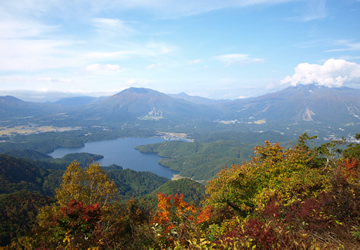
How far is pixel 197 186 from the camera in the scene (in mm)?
69750

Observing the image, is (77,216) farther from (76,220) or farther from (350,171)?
(350,171)

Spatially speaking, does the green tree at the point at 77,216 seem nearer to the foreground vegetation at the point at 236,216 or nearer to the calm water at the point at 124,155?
the foreground vegetation at the point at 236,216

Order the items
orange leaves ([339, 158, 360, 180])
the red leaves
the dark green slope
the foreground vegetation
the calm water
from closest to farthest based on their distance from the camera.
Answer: the foreground vegetation, the red leaves, orange leaves ([339, 158, 360, 180]), the dark green slope, the calm water

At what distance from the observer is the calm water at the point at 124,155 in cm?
11788

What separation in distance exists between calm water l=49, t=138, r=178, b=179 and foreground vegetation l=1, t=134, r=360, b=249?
96.7m

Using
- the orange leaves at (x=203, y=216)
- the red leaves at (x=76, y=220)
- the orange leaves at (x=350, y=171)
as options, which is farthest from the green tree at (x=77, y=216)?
the orange leaves at (x=350, y=171)

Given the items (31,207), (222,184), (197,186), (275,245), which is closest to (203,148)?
(197,186)

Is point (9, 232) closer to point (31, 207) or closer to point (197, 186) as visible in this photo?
point (31, 207)

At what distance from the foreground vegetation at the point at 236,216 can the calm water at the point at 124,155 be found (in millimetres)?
96656

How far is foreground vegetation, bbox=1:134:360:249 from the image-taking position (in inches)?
148

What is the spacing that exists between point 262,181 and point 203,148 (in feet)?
438

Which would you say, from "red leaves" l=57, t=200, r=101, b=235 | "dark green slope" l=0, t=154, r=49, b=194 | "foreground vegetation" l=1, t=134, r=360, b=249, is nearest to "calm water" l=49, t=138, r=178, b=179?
"dark green slope" l=0, t=154, r=49, b=194

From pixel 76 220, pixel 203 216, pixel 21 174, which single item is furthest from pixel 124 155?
pixel 76 220

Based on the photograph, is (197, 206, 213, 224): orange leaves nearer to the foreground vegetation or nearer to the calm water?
the foreground vegetation
